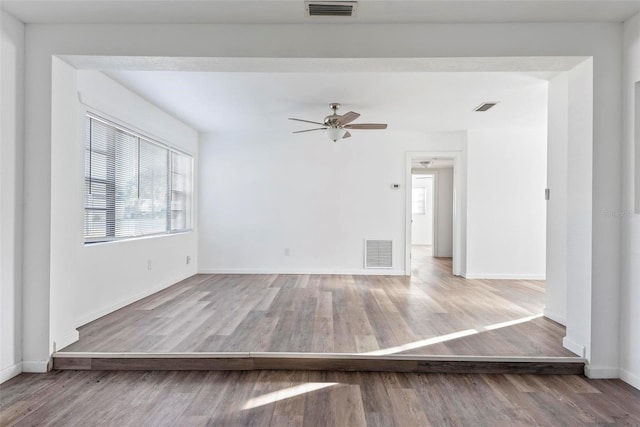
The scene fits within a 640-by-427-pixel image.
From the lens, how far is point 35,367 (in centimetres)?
231

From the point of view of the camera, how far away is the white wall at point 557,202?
322cm

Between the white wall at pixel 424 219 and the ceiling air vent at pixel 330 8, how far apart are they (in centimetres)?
924

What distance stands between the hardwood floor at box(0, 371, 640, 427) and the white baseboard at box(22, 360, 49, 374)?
0.17 feet

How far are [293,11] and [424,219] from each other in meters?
9.88

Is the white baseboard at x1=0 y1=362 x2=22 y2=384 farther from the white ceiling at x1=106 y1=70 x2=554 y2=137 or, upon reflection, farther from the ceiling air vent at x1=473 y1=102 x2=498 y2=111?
the ceiling air vent at x1=473 y1=102 x2=498 y2=111

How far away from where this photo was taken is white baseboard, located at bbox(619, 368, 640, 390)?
2.14m

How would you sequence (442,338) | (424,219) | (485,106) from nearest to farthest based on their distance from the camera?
(442,338) → (485,106) → (424,219)

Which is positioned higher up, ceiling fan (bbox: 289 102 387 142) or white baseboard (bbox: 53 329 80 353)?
ceiling fan (bbox: 289 102 387 142)

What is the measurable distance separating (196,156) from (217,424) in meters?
4.60

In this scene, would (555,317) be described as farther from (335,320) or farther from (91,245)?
(91,245)

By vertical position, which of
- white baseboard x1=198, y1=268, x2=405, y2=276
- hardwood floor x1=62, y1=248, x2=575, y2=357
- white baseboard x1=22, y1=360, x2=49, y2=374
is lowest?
white baseboard x1=22, y1=360, x2=49, y2=374

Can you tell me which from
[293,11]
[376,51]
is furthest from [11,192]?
[376,51]

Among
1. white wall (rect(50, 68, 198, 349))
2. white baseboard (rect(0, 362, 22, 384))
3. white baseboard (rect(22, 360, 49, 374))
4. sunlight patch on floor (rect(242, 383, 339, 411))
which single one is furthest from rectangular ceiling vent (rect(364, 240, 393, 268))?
white baseboard (rect(0, 362, 22, 384))

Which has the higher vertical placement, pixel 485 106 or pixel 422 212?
pixel 485 106
